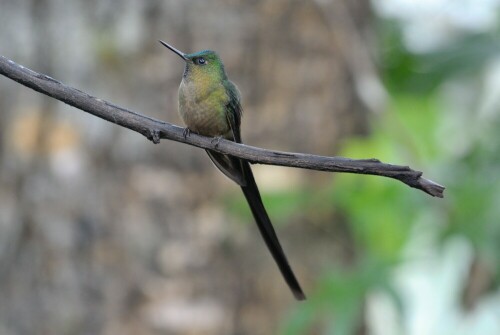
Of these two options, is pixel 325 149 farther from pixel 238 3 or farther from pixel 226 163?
pixel 226 163

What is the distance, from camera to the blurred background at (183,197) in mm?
3168

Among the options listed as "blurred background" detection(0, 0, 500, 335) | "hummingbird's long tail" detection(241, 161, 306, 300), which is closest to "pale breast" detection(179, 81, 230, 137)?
"hummingbird's long tail" detection(241, 161, 306, 300)

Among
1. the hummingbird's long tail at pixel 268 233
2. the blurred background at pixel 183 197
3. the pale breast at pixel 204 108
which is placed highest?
the blurred background at pixel 183 197

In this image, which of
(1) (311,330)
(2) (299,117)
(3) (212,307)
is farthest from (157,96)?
(1) (311,330)

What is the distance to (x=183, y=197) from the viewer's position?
3.37 meters

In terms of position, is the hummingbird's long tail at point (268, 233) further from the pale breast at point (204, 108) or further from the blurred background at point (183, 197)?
the blurred background at point (183, 197)

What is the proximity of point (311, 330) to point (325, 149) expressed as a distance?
2.59ft

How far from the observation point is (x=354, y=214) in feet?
9.82

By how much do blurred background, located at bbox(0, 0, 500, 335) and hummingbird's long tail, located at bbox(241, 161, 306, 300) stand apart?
4.56 feet

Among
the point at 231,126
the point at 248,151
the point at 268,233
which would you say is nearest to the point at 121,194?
the point at 231,126

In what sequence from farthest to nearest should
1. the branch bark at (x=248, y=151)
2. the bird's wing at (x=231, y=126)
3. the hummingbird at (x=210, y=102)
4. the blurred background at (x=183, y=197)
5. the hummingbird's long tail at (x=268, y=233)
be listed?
the blurred background at (x=183, y=197) → the hummingbird at (x=210, y=102) → the bird's wing at (x=231, y=126) → the hummingbird's long tail at (x=268, y=233) → the branch bark at (x=248, y=151)

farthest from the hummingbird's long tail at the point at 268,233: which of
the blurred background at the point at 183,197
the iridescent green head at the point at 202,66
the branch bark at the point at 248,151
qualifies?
the blurred background at the point at 183,197

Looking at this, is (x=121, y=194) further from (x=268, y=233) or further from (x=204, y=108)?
(x=268, y=233)

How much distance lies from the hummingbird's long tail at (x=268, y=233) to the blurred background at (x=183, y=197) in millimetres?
1390
